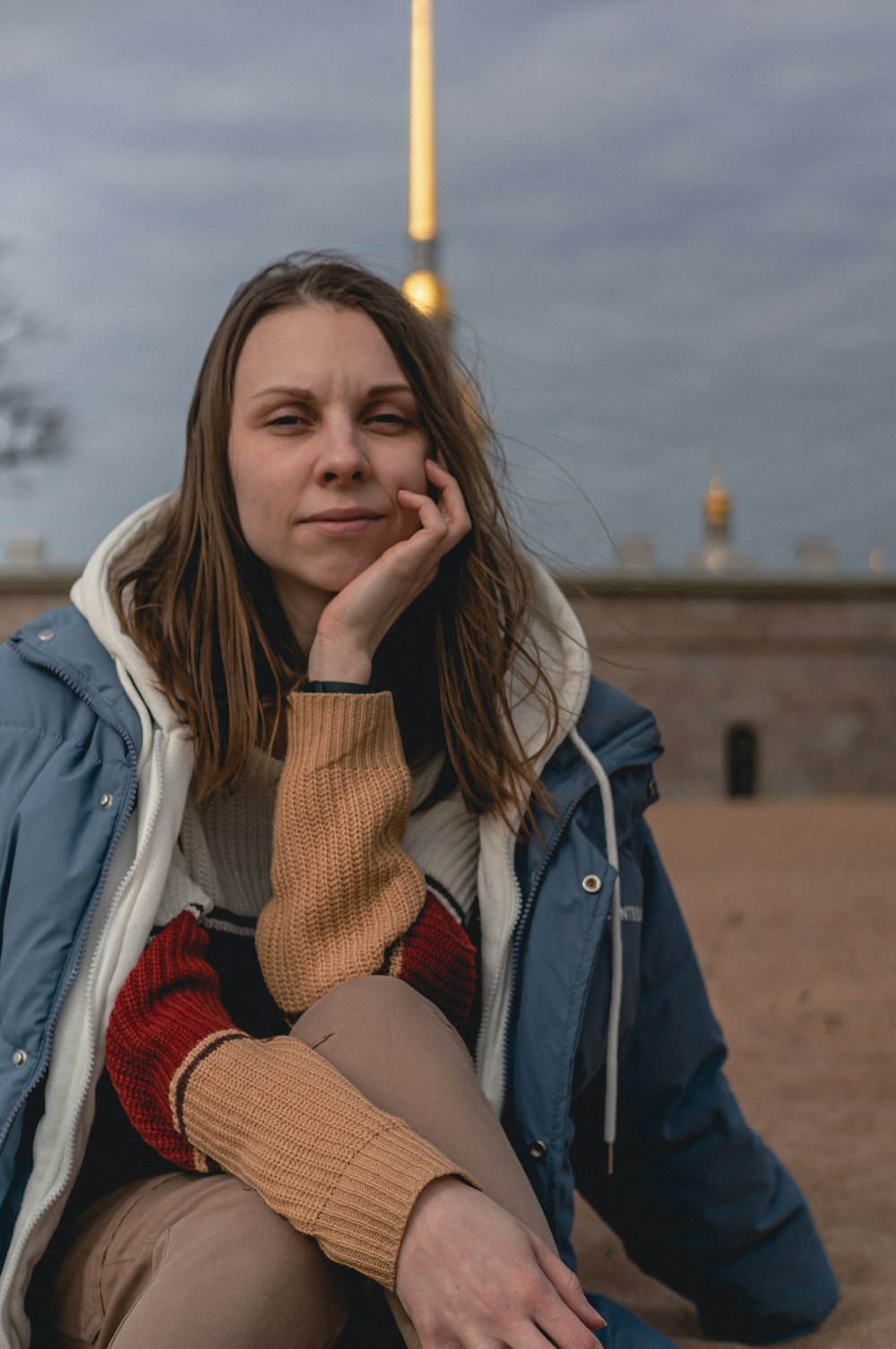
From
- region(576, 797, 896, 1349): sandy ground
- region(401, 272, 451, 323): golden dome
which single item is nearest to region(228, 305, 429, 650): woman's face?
region(576, 797, 896, 1349): sandy ground

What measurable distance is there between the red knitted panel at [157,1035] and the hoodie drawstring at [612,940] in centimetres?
66

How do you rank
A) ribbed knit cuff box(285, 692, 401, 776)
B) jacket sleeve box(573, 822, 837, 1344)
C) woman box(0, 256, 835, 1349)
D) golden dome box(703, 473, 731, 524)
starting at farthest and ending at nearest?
golden dome box(703, 473, 731, 524) → jacket sleeve box(573, 822, 837, 1344) → ribbed knit cuff box(285, 692, 401, 776) → woman box(0, 256, 835, 1349)

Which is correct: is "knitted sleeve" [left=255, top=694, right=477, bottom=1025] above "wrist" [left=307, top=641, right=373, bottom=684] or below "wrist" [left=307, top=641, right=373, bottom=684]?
below

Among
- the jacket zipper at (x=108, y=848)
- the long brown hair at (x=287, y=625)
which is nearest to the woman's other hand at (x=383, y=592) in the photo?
the long brown hair at (x=287, y=625)

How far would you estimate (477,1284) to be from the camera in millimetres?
1550

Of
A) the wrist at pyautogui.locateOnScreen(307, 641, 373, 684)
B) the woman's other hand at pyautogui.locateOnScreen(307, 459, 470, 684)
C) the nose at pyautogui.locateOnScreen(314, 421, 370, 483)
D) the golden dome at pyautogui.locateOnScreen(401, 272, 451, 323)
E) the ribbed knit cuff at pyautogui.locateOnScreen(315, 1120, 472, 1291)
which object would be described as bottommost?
the ribbed knit cuff at pyautogui.locateOnScreen(315, 1120, 472, 1291)

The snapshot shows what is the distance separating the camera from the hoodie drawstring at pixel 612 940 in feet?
7.32

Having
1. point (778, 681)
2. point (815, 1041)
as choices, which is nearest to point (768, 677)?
point (778, 681)

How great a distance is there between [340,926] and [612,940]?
1.56 ft

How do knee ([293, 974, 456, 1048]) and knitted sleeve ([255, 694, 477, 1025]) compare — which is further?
knitted sleeve ([255, 694, 477, 1025])

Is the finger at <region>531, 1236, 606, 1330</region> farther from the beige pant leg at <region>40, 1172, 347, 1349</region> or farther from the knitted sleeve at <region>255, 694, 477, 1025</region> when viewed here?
the knitted sleeve at <region>255, 694, 477, 1025</region>

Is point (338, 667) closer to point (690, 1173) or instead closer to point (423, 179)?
point (690, 1173)

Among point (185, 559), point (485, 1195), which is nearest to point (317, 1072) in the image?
point (485, 1195)

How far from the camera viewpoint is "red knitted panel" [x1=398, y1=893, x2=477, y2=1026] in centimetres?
203
